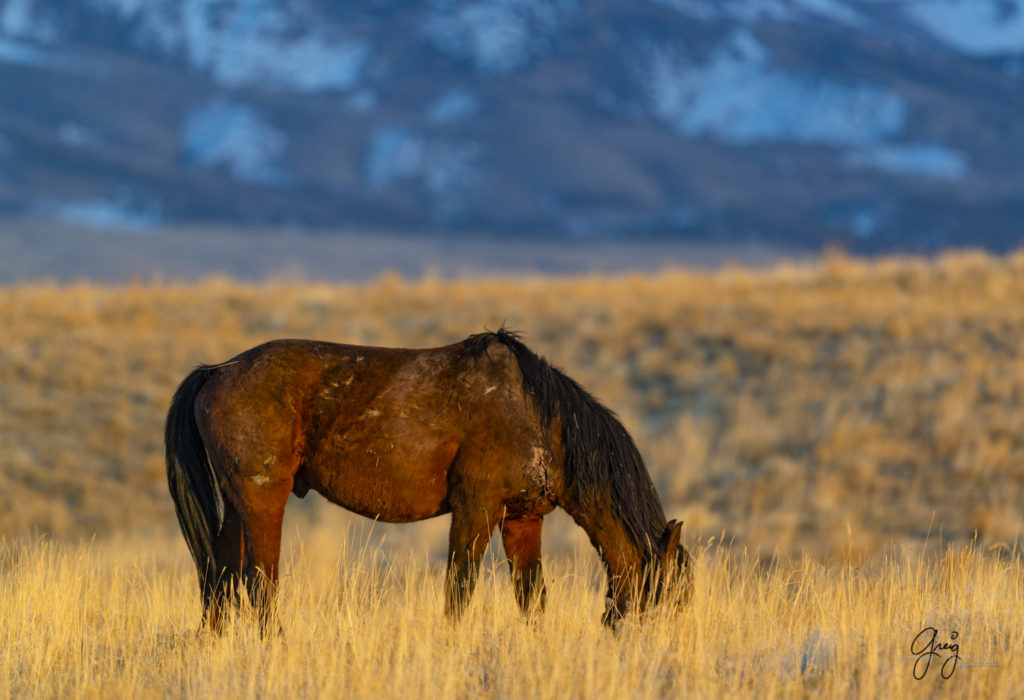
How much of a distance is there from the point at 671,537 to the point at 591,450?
66 cm

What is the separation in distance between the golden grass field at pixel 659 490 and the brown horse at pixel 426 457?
365 millimetres

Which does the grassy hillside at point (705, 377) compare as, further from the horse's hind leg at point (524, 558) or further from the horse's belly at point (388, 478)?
the horse's belly at point (388, 478)

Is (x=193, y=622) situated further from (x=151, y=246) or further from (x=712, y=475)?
(x=151, y=246)

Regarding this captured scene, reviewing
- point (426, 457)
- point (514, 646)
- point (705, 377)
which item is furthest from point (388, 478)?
point (705, 377)

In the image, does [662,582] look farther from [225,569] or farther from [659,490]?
[659,490]

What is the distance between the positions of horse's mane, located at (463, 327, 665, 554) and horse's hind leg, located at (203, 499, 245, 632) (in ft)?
5.45

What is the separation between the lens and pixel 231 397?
22.9 feet

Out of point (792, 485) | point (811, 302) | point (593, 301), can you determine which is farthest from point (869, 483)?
point (593, 301)

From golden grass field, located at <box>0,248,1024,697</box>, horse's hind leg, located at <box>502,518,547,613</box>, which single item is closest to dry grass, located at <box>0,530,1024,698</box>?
golden grass field, located at <box>0,248,1024,697</box>

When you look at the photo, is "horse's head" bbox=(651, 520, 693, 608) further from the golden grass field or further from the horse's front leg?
the horse's front leg

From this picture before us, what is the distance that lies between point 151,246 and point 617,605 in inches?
5843

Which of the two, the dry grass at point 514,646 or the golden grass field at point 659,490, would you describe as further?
the golden grass field at point 659,490

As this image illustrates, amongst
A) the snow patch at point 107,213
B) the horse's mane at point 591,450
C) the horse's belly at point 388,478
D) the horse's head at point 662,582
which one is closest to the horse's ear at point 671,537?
the horse's head at point 662,582

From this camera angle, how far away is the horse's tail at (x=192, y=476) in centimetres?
727
